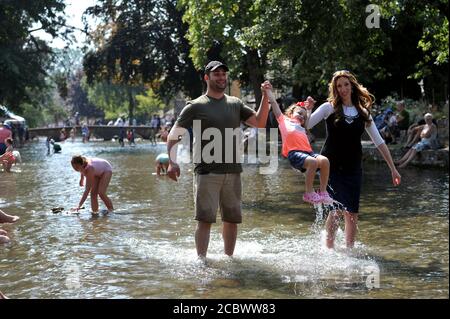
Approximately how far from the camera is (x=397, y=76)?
32344 millimetres

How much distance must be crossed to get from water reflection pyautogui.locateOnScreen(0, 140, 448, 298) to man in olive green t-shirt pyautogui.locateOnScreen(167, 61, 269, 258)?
0.51 meters

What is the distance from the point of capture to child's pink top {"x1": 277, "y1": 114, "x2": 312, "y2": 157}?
24.5ft

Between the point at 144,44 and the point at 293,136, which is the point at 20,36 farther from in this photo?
the point at 293,136

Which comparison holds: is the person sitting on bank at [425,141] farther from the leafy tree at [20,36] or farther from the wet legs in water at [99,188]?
the leafy tree at [20,36]

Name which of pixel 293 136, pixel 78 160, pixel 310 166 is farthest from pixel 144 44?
pixel 310 166

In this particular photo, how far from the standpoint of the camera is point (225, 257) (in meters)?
7.16

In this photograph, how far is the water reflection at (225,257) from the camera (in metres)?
5.94

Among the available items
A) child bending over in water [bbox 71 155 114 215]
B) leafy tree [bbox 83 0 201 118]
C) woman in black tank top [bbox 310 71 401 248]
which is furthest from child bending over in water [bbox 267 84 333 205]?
leafy tree [bbox 83 0 201 118]

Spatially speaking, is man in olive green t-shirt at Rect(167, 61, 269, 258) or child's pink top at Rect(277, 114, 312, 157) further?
child's pink top at Rect(277, 114, 312, 157)

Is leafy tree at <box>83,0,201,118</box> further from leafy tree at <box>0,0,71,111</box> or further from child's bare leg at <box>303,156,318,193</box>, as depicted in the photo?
child's bare leg at <box>303,156,318,193</box>

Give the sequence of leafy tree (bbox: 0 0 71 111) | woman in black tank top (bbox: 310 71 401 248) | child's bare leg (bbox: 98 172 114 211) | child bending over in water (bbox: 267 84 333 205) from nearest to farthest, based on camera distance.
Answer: woman in black tank top (bbox: 310 71 401 248) < child bending over in water (bbox: 267 84 333 205) < child's bare leg (bbox: 98 172 114 211) < leafy tree (bbox: 0 0 71 111)

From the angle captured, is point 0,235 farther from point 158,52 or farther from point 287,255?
point 158,52

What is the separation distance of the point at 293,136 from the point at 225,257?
152 cm
